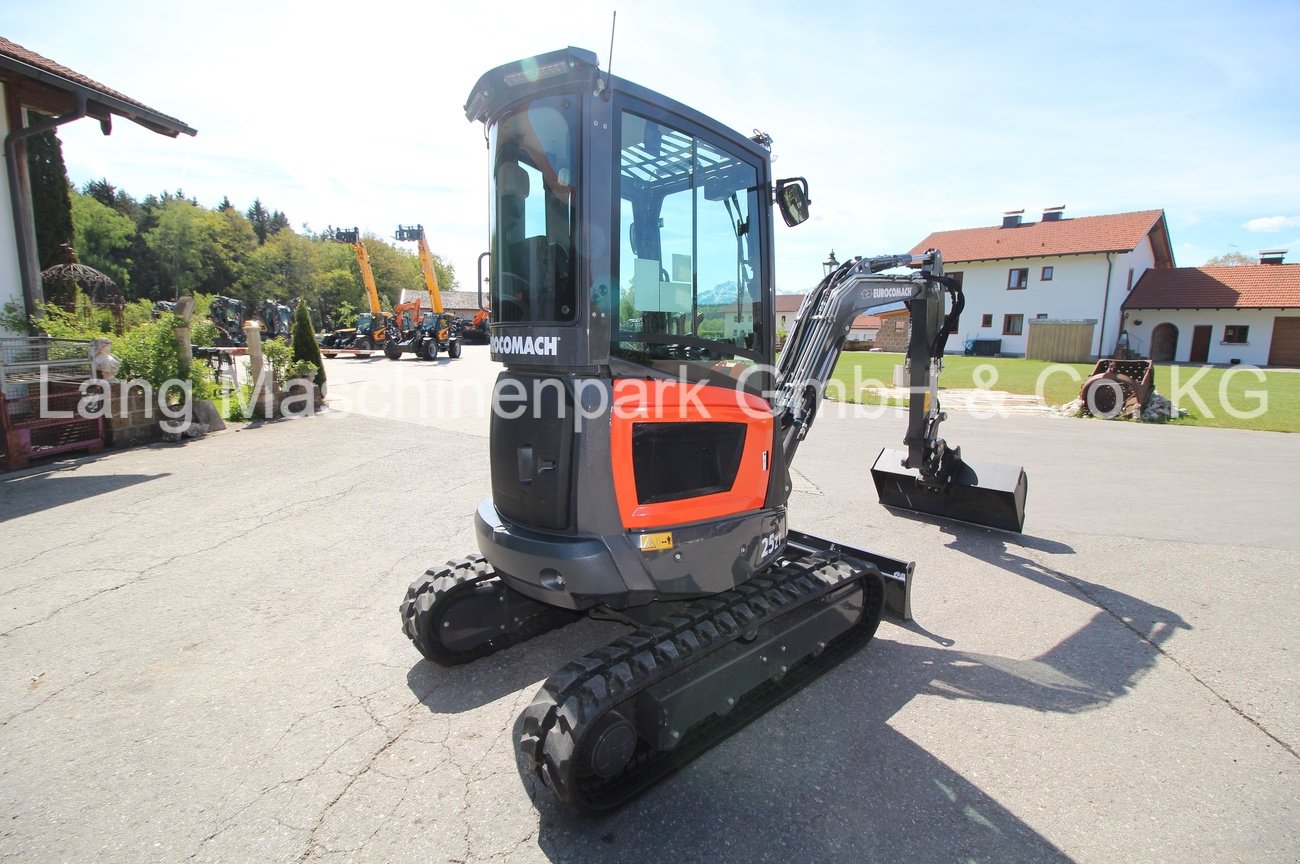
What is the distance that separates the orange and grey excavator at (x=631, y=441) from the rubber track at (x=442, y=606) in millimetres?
14

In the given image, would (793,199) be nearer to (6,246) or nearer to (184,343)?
(184,343)

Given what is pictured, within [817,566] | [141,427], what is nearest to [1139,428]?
[817,566]

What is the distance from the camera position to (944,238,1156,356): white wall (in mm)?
34625

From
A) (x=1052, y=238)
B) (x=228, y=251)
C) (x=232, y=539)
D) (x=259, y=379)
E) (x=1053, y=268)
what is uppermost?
(x=228, y=251)

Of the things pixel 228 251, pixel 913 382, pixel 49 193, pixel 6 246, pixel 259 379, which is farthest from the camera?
pixel 228 251

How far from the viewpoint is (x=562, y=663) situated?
3748 millimetres

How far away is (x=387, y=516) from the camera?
6285 mm

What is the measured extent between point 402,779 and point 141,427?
929 centimetres

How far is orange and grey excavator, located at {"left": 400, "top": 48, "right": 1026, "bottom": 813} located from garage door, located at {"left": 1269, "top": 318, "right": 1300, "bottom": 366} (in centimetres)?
4226

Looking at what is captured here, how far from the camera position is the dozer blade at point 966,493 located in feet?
19.5

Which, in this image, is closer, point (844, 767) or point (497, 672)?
point (844, 767)

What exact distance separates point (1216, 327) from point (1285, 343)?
9.34ft

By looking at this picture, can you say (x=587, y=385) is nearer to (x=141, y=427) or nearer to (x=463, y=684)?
(x=463, y=684)

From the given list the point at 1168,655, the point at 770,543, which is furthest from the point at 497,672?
the point at 1168,655
